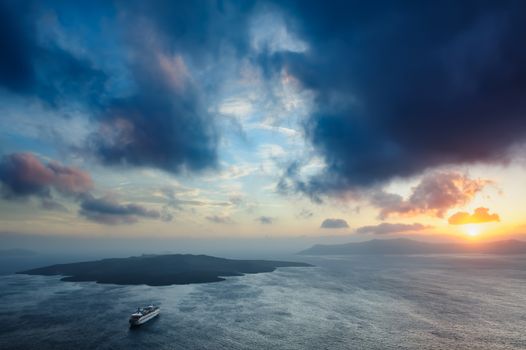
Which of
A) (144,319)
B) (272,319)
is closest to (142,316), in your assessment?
(144,319)

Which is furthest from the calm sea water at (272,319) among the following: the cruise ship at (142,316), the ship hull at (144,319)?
the cruise ship at (142,316)

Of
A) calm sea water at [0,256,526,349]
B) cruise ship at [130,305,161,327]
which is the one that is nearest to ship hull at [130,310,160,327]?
cruise ship at [130,305,161,327]

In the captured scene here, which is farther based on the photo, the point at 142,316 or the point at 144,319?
the point at 144,319

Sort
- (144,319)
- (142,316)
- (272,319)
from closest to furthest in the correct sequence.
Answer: (142,316), (144,319), (272,319)

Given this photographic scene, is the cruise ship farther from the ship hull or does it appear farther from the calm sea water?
the calm sea water

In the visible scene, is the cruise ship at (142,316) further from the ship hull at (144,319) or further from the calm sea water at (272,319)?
the calm sea water at (272,319)

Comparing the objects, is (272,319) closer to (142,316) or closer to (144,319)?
(144,319)

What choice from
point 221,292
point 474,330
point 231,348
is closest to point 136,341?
point 231,348

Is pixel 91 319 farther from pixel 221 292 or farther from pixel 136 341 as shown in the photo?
pixel 221 292
